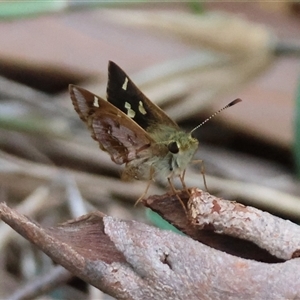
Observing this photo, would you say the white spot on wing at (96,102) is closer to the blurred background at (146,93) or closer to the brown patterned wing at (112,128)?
the brown patterned wing at (112,128)

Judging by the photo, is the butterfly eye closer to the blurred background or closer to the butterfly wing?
the butterfly wing

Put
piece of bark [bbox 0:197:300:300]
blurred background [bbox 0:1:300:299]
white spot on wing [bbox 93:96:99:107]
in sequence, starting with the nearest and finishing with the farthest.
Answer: piece of bark [bbox 0:197:300:300]
white spot on wing [bbox 93:96:99:107]
blurred background [bbox 0:1:300:299]

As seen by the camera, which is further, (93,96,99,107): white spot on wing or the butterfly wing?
the butterfly wing

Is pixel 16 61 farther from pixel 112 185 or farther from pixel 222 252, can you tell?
pixel 222 252

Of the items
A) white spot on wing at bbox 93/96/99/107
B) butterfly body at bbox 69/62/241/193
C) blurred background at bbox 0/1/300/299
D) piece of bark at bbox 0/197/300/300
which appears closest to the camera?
piece of bark at bbox 0/197/300/300

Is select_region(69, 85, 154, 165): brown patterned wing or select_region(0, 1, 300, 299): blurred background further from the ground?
select_region(69, 85, 154, 165): brown patterned wing

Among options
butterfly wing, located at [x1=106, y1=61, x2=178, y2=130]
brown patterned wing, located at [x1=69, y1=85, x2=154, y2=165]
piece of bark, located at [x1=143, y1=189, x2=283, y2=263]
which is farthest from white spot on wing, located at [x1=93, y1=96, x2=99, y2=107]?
piece of bark, located at [x1=143, y1=189, x2=283, y2=263]

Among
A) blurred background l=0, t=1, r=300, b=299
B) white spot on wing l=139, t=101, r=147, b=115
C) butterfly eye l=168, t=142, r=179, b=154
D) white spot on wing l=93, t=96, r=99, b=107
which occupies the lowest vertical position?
blurred background l=0, t=1, r=300, b=299
